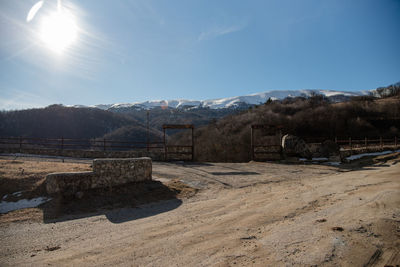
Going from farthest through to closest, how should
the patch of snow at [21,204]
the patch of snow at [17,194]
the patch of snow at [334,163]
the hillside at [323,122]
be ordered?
the hillside at [323,122], the patch of snow at [334,163], the patch of snow at [17,194], the patch of snow at [21,204]

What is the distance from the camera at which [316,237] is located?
3500mm

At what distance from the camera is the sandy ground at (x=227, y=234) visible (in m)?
3.07

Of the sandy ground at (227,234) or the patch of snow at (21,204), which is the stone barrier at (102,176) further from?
the sandy ground at (227,234)

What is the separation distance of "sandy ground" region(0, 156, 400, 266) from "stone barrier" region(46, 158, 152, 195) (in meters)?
1.21

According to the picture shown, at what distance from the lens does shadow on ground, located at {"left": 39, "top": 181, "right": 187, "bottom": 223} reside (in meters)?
5.53

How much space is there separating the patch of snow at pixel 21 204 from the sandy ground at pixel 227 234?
1.08 ft

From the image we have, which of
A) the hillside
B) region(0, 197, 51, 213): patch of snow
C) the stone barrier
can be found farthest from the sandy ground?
the hillside

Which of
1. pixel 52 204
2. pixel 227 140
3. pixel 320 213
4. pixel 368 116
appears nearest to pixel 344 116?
pixel 368 116

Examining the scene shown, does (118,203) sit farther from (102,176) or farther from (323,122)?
(323,122)

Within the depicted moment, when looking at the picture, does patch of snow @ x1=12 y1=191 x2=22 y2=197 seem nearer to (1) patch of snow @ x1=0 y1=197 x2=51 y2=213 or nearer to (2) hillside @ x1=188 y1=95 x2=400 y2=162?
(1) patch of snow @ x1=0 y1=197 x2=51 y2=213

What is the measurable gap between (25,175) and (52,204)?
219 centimetres

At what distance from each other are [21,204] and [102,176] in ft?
6.86

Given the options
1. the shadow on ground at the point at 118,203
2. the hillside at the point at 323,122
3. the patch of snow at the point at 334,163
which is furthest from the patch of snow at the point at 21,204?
the hillside at the point at 323,122

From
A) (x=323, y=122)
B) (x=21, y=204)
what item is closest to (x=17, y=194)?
(x=21, y=204)
